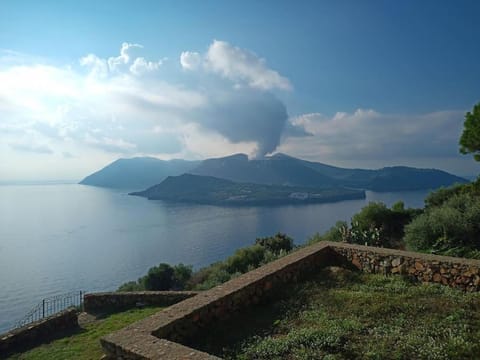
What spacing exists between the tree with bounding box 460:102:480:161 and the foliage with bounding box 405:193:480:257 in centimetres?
560

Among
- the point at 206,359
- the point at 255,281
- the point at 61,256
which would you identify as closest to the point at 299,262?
the point at 255,281

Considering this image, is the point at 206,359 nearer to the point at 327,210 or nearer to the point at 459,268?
the point at 459,268

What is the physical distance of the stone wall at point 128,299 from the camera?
11.8 metres

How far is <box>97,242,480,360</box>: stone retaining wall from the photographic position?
156 inches

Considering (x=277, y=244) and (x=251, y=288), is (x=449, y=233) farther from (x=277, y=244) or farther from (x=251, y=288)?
(x=277, y=244)

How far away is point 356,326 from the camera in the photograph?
4547 millimetres

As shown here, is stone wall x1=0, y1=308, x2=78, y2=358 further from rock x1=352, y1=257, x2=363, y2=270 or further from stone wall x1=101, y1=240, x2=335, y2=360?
rock x1=352, y1=257, x2=363, y2=270

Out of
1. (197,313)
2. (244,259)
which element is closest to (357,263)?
(197,313)

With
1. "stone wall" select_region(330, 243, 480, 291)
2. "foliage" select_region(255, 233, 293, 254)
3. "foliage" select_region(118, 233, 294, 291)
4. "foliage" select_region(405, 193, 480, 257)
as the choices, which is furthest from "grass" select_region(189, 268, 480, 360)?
"foliage" select_region(255, 233, 293, 254)

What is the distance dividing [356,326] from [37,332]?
10.2 m

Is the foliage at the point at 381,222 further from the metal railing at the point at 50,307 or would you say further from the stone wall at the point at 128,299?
the metal railing at the point at 50,307

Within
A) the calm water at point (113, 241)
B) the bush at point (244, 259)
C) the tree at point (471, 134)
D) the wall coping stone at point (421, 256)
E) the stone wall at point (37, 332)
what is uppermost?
the tree at point (471, 134)

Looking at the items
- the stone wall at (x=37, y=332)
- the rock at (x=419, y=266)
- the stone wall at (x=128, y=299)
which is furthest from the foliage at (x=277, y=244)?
the rock at (x=419, y=266)

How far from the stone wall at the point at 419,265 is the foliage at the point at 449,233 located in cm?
369
